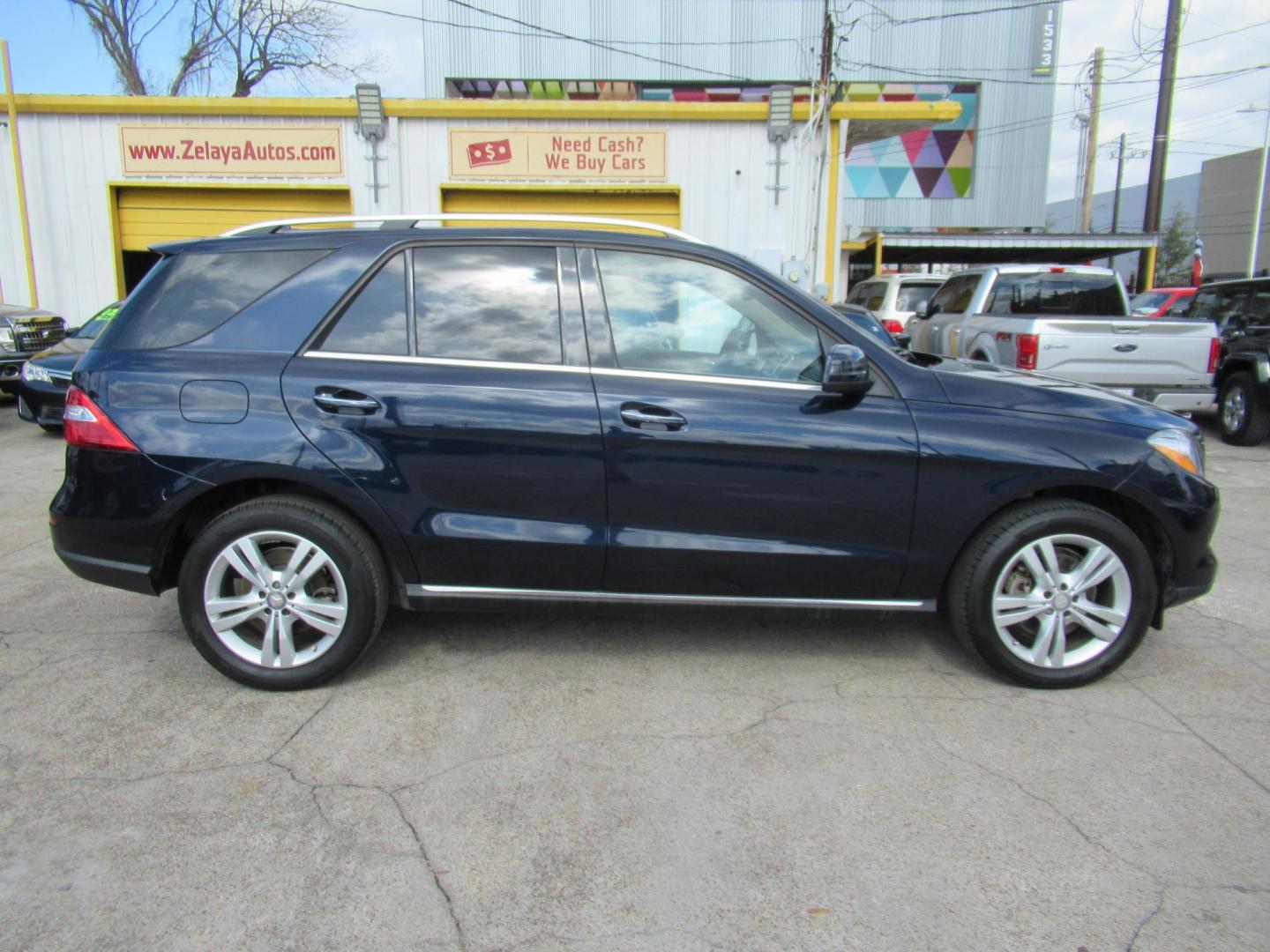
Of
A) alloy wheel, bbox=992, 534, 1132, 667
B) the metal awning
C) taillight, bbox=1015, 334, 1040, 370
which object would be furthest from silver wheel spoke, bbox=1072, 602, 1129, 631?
the metal awning

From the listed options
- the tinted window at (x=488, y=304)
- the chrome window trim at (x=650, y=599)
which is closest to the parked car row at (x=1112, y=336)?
the chrome window trim at (x=650, y=599)

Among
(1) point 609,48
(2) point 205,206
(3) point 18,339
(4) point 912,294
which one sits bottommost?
(3) point 18,339

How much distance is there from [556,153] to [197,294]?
10.8m

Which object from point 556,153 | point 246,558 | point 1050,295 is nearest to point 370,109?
point 556,153

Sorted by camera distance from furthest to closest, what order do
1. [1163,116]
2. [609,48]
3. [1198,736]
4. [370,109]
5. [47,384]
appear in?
[609,48] < [1163,116] < [370,109] < [47,384] < [1198,736]

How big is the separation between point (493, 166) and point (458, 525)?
37.0ft

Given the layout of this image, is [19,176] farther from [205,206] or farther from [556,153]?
[556,153]

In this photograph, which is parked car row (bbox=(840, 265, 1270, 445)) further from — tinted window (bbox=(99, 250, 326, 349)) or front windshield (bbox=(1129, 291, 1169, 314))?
front windshield (bbox=(1129, 291, 1169, 314))

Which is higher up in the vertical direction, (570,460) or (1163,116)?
(1163,116)

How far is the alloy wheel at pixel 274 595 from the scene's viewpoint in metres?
3.30

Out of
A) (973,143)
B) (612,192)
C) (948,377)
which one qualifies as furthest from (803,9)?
(948,377)

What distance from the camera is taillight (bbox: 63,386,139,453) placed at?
130 inches

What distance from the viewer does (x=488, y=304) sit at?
3.42 metres

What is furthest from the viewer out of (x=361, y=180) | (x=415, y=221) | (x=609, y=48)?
(x=609, y=48)
